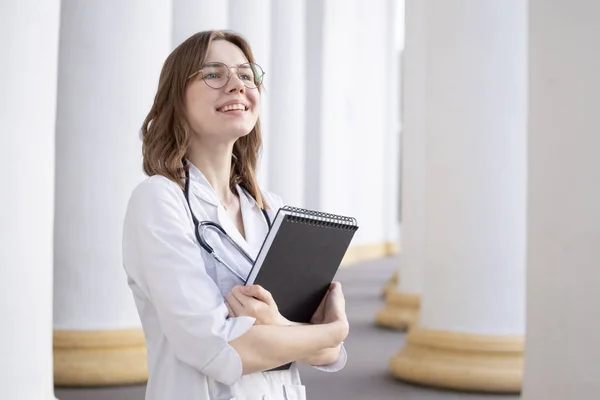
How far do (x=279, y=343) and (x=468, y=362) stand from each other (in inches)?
306

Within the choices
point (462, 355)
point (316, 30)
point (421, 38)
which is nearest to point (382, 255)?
point (316, 30)

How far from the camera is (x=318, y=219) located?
139 inches

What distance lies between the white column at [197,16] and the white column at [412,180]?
6.20 meters

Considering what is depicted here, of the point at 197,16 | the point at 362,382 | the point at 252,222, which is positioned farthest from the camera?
the point at 197,16

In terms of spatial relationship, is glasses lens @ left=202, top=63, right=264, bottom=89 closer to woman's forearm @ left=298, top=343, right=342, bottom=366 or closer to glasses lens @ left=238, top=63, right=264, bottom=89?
glasses lens @ left=238, top=63, right=264, bottom=89

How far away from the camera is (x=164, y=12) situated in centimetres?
1047

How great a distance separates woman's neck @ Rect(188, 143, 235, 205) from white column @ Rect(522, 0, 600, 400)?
151 inches

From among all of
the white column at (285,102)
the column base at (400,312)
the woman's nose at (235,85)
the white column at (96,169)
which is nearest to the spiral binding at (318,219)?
the woman's nose at (235,85)

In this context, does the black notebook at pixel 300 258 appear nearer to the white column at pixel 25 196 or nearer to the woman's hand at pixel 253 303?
the woman's hand at pixel 253 303

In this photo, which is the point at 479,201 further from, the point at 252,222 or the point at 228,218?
the point at 228,218

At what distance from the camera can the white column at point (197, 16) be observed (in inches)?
469

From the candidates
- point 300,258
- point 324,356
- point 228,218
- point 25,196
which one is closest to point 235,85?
point 228,218

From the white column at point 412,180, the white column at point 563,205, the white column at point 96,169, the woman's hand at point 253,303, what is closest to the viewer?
the woman's hand at point 253,303

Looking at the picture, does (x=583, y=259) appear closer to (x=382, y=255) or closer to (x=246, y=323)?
(x=246, y=323)
